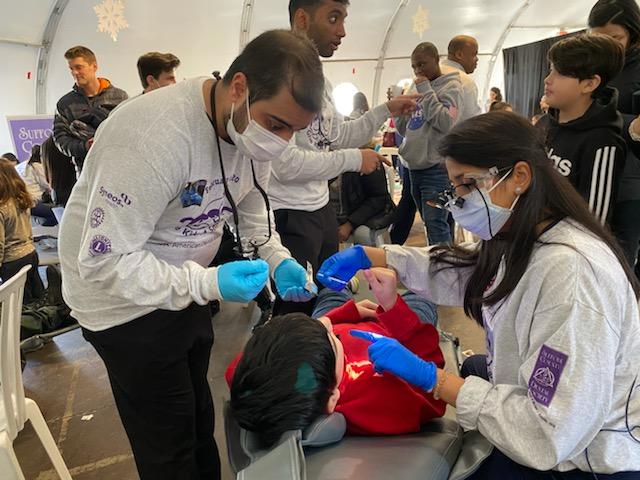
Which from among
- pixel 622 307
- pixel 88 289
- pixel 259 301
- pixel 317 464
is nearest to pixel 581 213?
pixel 622 307

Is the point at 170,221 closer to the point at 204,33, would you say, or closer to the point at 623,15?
the point at 623,15

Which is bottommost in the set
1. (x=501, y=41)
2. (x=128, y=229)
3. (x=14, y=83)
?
(x=14, y=83)

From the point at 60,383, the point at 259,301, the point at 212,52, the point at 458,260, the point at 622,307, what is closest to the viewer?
the point at 622,307

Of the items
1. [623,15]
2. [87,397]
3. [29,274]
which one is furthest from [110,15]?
[623,15]

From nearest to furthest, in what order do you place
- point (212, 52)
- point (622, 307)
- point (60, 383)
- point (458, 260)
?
point (622, 307) < point (458, 260) < point (60, 383) < point (212, 52)

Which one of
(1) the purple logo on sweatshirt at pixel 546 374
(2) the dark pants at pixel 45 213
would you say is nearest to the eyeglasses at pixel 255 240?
(1) the purple logo on sweatshirt at pixel 546 374

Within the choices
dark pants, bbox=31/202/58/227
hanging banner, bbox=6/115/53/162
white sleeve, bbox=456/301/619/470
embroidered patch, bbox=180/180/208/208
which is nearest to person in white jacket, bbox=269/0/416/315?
embroidered patch, bbox=180/180/208/208

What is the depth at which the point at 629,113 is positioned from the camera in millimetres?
2223

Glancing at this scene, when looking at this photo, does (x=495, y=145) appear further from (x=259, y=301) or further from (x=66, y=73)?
(x=66, y=73)

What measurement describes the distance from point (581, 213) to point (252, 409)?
2.94ft

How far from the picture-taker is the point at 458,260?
4.82 feet

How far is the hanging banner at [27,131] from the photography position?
5.84 metres

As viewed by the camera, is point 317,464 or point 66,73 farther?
point 66,73

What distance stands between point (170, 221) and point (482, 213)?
0.79 m
